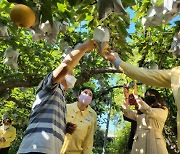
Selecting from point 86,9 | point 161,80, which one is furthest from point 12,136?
point 161,80

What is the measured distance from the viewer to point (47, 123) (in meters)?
2.20

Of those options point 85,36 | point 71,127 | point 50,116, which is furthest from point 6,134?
point 50,116

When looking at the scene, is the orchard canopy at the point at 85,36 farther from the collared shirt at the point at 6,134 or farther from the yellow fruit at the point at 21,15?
the collared shirt at the point at 6,134

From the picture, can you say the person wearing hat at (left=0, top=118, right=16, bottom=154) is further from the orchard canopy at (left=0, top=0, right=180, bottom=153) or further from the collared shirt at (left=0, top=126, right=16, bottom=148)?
the orchard canopy at (left=0, top=0, right=180, bottom=153)

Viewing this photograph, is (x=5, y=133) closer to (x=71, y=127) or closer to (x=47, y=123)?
(x=71, y=127)

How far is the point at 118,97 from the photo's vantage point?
13.4 m

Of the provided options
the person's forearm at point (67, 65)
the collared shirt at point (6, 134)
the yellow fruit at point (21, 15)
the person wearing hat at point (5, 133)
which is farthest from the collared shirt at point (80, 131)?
the collared shirt at point (6, 134)

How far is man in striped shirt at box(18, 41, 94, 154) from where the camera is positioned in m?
2.15

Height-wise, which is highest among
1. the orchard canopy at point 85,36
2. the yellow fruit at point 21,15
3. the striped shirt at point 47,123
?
the orchard canopy at point 85,36

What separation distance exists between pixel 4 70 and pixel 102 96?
6.51 ft

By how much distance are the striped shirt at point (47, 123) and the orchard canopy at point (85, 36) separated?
1.31 feet

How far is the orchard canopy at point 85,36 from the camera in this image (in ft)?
7.34

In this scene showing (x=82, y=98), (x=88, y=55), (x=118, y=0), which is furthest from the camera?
(x=88, y=55)

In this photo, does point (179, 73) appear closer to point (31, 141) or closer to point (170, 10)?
point (170, 10)
